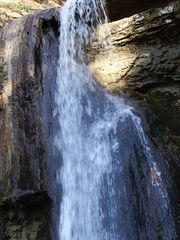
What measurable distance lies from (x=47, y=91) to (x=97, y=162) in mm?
1202

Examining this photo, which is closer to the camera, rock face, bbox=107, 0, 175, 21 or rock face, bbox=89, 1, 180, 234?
rock face, bbox=89, 1, 180, 234

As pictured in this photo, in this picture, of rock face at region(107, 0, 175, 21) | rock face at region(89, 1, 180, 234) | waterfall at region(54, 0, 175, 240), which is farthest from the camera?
rock face at region(107, 0, 175, 21)

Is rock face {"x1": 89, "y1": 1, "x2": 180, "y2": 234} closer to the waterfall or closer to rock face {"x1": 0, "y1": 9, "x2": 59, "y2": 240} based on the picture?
the waterfall

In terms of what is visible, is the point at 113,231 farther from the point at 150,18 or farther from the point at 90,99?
the point at 150,18

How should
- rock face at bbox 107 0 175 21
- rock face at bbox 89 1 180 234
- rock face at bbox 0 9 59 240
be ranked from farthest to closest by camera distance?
rock face at bbox 107 0 175 21 → rock face at bbox 89 1 180 234 → rock face at bbox 0 9 59 240

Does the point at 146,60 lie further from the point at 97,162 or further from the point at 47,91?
the point at 97,162

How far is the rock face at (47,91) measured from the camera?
4.52 meters

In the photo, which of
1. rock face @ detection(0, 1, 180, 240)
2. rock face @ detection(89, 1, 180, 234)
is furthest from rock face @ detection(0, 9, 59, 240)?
rock face @ detection(89, 1, 180, 234)

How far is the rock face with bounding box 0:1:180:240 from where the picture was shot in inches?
178

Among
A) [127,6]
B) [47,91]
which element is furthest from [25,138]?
[127,6]

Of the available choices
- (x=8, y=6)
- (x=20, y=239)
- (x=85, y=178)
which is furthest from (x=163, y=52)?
(x=8, y=6)

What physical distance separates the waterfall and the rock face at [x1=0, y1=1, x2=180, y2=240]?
15 cm

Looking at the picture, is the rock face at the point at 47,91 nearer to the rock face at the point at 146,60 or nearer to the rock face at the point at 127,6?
the rock face at the point at 146,60

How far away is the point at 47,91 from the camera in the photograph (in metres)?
5.35
